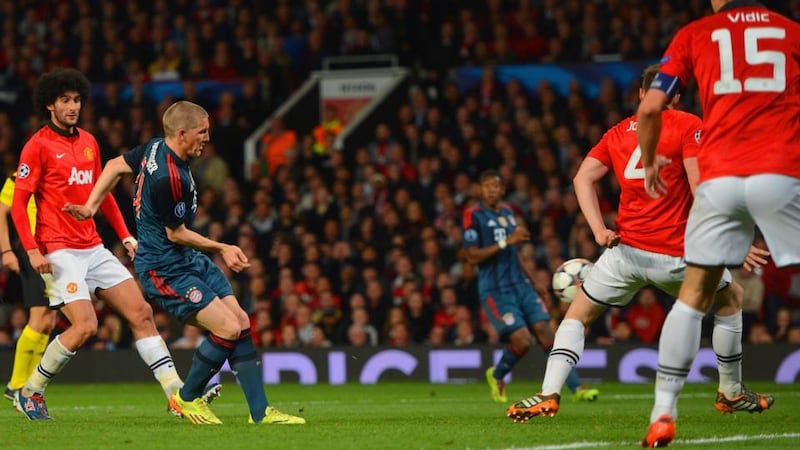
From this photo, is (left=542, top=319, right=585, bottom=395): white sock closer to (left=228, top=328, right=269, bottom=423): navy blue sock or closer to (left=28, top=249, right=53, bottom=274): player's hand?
(left=228, top=328, right=269, bottom=423): navy blue sock

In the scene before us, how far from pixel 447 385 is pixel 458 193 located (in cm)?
388

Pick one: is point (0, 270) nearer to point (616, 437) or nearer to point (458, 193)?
point (458, 193)

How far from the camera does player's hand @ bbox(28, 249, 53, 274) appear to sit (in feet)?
30.8

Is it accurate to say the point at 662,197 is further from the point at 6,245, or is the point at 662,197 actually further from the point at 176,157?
the point at 6,245

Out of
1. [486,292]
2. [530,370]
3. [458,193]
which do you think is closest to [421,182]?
[458,193]

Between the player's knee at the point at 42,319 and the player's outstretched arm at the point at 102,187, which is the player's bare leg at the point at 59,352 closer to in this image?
the player's outstretched arm at the point at 102,187

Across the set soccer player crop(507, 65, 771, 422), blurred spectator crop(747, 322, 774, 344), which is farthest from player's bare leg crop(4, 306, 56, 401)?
blurred spectator crop(747, 322, 774, 344)

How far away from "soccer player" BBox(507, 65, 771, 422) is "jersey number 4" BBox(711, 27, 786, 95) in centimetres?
146

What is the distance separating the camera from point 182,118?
28.0 ft

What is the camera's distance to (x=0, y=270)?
19.3 m

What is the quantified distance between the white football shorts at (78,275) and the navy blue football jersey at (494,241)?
4.44m

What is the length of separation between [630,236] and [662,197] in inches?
12.2

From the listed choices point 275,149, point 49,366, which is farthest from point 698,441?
point 275,149

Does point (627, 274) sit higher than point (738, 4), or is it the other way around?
point (738, 4)
